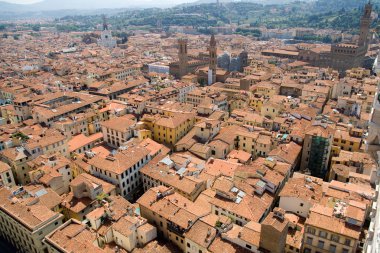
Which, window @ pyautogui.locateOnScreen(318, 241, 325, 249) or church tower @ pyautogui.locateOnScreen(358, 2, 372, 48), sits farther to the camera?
church tower @ pyautogui.locateOnScreen(358, 2, 372, 48)

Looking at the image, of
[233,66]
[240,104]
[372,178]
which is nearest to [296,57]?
[233,66]

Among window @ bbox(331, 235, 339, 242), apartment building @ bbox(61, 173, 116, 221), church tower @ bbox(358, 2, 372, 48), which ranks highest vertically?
church tower @ bbox(358, 2, 372, 48)

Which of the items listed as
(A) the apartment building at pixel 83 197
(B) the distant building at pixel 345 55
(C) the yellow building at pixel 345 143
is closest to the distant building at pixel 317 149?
(C) the yellow building at pixel 345 143

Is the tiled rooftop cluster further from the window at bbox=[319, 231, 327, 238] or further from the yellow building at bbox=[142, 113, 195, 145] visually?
the yellow building at bbox=[142, 113, 195, 145]

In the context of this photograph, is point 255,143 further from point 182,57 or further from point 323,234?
point 182,57

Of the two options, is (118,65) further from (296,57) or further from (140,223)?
(140,223)

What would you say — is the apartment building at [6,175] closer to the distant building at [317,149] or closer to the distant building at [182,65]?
the distant building at [317,149]

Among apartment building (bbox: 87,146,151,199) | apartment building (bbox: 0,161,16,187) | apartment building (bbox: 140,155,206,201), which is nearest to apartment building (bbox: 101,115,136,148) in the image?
apartment building (bbox: 87,146,151,199)

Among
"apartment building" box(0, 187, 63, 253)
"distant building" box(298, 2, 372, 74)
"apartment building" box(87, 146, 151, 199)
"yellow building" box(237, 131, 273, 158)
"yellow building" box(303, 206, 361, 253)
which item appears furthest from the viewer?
"distant building" box(298, 2, 372, 74)
